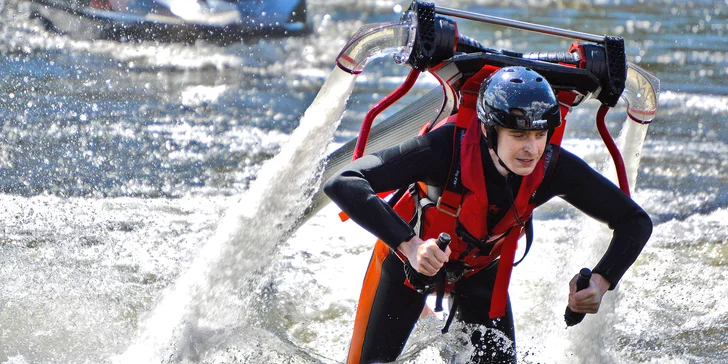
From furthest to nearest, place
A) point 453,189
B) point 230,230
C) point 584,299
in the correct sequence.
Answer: point 230,230
point 453,189
point 584,299

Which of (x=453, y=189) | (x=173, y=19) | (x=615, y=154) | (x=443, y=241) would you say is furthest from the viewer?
(x=173, y=19)

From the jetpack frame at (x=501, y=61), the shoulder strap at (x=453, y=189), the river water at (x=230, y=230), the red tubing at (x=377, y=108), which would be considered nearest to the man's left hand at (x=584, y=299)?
the shoulder strap at (x=453, y=189)

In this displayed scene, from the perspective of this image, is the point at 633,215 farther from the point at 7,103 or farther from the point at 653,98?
the point at 7,103

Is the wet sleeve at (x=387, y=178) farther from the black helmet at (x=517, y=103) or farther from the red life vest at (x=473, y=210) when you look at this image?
the black helmet at (x=517, y=103)

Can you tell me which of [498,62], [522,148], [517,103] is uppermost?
[498,62]

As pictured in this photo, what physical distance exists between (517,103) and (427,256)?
0.60 meters

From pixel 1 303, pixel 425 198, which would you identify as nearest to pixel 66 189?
pixel 1 303

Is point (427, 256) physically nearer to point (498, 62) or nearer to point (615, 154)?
point (498, 62)

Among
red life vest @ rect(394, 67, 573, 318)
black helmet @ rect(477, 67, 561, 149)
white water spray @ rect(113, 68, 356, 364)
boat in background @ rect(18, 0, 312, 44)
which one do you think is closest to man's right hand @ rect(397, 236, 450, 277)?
red life vest @ rect(394, 67, 573, 318)

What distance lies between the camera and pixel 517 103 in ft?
9.49

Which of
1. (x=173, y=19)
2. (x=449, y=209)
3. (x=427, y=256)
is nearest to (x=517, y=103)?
(x=449, y=209)

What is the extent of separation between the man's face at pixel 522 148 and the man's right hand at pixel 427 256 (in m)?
0.41

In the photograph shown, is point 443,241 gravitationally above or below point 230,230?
above

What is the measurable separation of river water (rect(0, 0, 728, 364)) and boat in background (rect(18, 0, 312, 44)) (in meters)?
0.90
